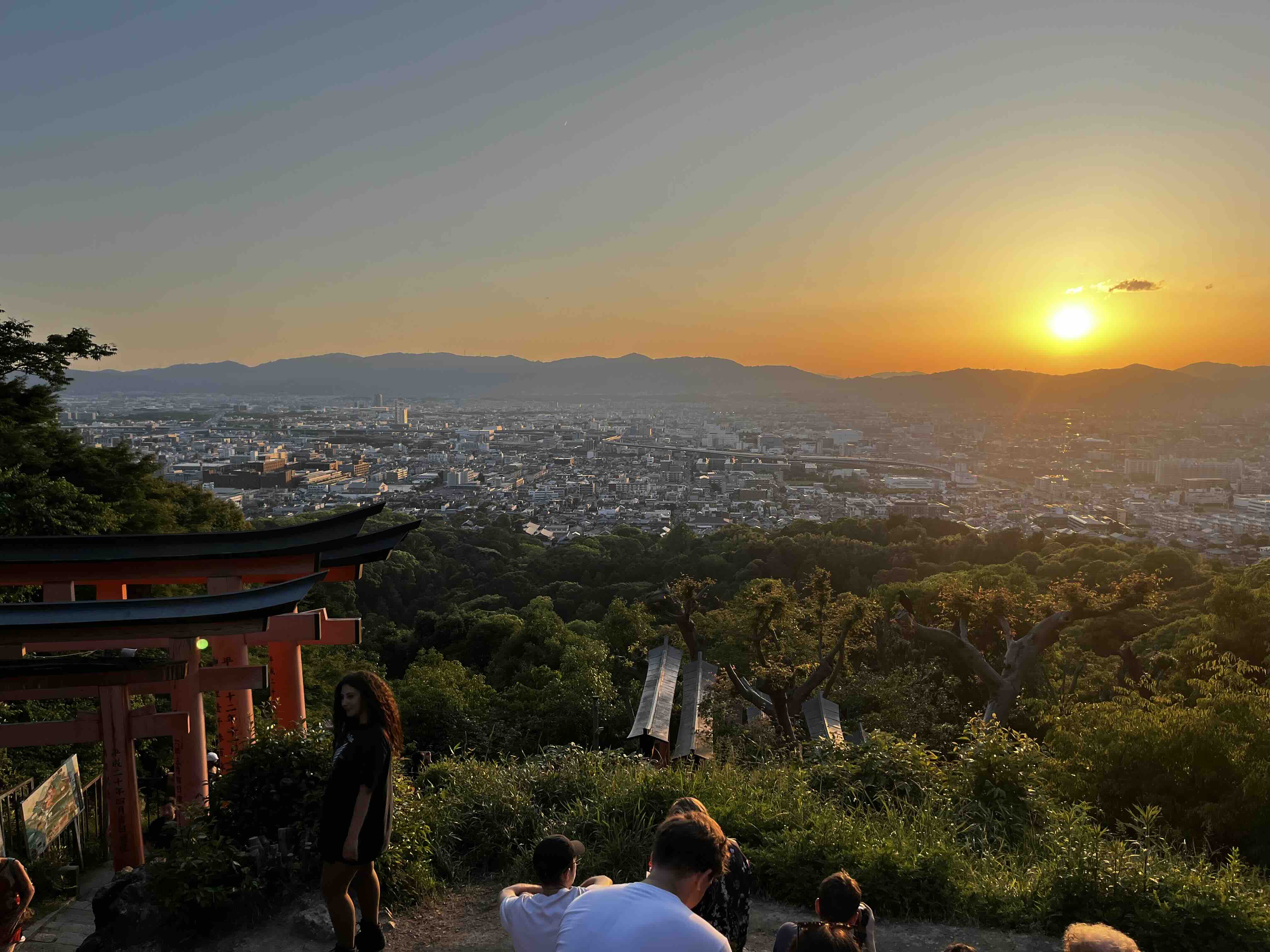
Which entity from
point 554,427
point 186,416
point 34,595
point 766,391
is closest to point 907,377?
point 766,391

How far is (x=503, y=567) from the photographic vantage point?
35594 mm

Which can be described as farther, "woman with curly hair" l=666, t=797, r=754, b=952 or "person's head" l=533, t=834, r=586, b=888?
"woman with curly hair" l=666, t=797, r=754, b=952

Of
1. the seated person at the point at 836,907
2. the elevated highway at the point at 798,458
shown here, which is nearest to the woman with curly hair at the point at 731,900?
the seated person at the point at 836,907

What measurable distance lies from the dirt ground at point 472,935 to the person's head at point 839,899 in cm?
127

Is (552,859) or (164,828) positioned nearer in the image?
(552,859)

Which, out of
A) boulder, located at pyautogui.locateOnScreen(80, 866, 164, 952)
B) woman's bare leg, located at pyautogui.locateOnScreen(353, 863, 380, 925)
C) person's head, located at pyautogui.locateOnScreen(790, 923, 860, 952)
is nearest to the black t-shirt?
woman's bare leg, located at pyautogui.locateOnScreen(353, 863, 380, 925)

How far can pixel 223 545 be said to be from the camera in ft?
19.8

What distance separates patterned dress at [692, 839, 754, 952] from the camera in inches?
104

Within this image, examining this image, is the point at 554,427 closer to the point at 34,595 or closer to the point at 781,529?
the point at 781,529

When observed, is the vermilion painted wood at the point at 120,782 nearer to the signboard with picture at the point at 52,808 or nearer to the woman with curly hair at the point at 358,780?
the signboard with picture at the point at 52,808

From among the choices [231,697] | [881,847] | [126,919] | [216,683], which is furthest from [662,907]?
[231,697]

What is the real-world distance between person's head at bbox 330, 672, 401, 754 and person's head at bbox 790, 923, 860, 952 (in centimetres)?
159

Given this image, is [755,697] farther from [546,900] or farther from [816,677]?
[546,900]

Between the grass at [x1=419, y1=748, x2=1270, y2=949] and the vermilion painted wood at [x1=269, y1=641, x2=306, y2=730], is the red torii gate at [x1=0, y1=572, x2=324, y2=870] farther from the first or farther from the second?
the grass at [x1=419, y1=748, x2=1270, y2=949]
